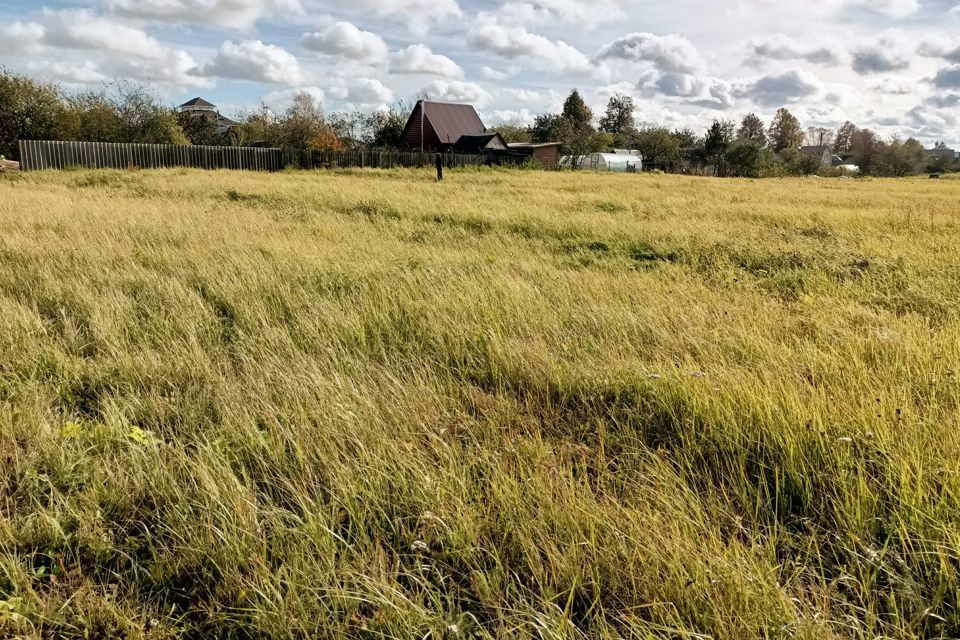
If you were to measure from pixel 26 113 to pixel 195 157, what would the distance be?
12675 millimetres

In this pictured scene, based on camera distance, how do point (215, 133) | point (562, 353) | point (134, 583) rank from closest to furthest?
point (134, 583)
point (562, 353)
point (215, 133)

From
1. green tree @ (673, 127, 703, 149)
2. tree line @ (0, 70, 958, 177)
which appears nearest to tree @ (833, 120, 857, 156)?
tree line @ (0, 70, 958, 177)

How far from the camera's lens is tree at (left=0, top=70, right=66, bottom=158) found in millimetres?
30844

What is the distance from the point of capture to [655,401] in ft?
9.68

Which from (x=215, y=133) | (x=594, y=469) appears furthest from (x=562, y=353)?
(x=215, y=133)

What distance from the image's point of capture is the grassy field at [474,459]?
1741mm

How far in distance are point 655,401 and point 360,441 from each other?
1.54 metres

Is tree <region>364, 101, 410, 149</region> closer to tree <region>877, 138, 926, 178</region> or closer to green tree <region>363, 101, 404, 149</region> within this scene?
green tree <region>363, 101, 404, 149</region>

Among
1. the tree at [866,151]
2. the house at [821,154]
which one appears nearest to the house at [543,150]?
the house at [821,154]

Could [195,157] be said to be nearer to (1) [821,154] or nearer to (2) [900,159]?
(1) [821,154]

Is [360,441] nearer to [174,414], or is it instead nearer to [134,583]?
[134,583]

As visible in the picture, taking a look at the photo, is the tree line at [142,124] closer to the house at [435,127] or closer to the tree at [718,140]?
the house at [435,127]

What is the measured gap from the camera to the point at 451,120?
159 ft

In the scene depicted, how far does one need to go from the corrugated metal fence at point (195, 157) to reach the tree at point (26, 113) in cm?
975
